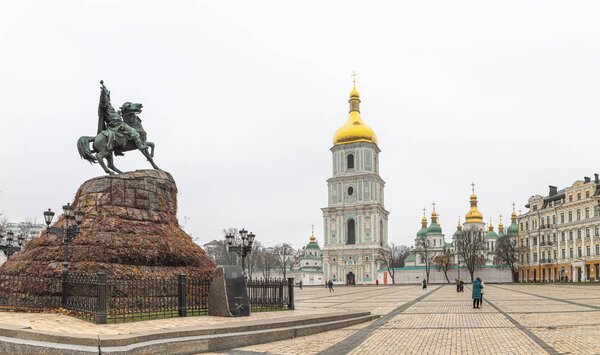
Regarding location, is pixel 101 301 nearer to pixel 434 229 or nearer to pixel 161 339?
pixel 161 339

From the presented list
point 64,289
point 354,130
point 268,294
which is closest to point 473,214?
point 354,130

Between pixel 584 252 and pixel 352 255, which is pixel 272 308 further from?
pixel 352 255

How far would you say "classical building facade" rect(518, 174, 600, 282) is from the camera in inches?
2630

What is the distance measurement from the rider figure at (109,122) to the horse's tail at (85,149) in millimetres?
631

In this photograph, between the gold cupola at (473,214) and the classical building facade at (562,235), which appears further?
the gold cupola at (473,214)

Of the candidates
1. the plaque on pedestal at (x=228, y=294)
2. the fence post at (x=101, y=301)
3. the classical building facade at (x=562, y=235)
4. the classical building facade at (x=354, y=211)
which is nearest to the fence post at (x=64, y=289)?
the fence post at (x=101, y=301)

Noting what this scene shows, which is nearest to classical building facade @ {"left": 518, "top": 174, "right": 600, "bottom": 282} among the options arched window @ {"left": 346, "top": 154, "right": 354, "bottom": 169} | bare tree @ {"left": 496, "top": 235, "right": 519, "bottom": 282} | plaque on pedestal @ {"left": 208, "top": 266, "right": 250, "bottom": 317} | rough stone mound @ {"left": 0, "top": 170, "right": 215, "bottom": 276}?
bare tree @ {"left": 496, "top": 235, "right": 519, "bottom": 282}

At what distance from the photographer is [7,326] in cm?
1107

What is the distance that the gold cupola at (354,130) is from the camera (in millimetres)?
90188

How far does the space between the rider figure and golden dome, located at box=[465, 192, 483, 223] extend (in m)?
105

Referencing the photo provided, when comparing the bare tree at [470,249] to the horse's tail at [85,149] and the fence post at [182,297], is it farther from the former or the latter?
the fence post at [182,297]

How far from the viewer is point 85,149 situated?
760 inches

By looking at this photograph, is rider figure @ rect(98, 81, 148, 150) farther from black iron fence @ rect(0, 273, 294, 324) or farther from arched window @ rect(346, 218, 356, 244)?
arched window @ rect(346, 218, 356, 244)

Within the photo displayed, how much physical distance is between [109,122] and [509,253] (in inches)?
3009
